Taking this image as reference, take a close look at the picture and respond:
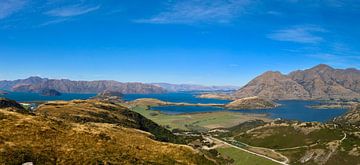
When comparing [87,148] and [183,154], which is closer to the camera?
[87,148]

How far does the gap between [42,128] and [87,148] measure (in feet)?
39.5

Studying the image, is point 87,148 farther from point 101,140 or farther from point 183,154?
point 183,154

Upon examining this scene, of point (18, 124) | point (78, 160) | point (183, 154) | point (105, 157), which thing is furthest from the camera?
point (183, 154)

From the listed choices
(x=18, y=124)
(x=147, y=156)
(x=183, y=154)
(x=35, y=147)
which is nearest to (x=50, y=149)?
(x=35, y=147)

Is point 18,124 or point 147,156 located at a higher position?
point 18,124

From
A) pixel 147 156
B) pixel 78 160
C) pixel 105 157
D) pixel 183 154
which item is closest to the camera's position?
pixel 78 160

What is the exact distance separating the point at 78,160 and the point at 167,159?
24.2 meters

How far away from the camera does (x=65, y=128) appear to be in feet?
300

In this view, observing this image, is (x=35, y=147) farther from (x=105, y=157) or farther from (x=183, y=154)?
(x=183, y=154)

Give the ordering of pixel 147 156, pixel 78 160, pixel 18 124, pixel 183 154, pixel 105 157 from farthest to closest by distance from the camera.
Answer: pixel 183 154 → pixel 147 156 → pixel 18 124 → pixel 105 157 → pixel 78 160

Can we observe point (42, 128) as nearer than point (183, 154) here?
Yes

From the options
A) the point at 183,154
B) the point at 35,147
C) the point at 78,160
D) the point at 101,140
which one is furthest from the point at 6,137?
the point at 183,154

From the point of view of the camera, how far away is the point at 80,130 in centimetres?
9144

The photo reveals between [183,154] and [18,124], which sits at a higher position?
[18,124]
